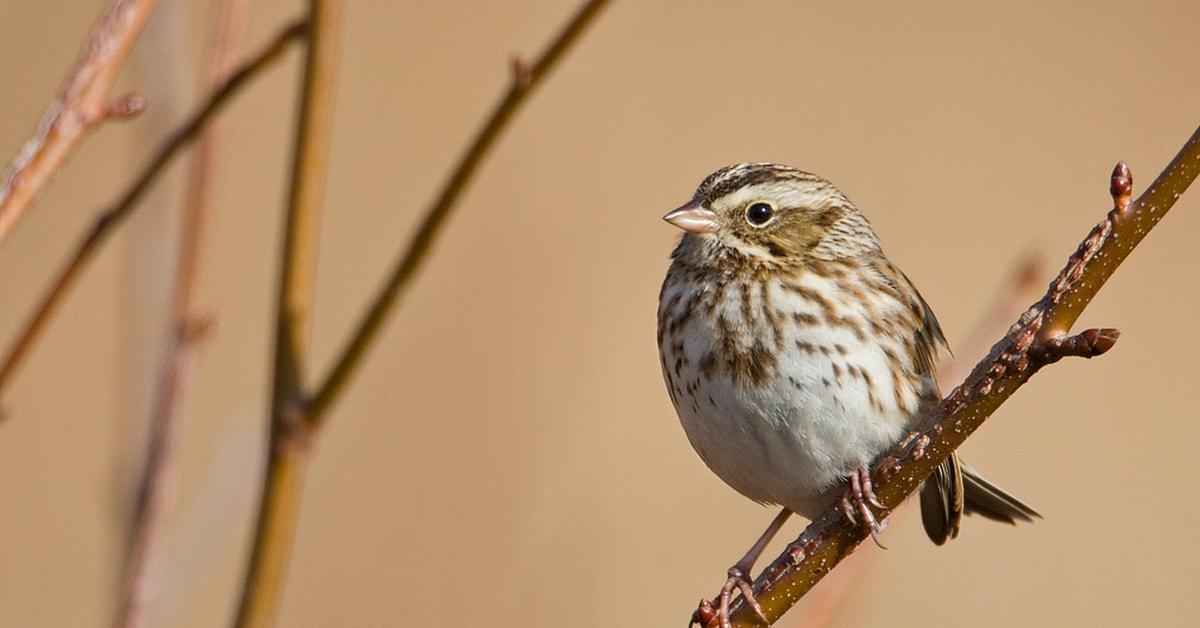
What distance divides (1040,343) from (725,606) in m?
0.97

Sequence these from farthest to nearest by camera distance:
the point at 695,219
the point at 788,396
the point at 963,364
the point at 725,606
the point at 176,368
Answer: the point at 695,219, the point at 788,396, the point at 963,364, the point at 725,606, the point at 176,368

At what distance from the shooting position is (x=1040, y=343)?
1.98 meters

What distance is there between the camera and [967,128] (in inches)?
335

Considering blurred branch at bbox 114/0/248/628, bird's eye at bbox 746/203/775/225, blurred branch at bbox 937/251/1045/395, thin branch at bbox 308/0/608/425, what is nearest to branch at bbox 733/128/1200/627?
blurred branch at bbox 937/251/1045/395

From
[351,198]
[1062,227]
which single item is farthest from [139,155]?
[1062,227]

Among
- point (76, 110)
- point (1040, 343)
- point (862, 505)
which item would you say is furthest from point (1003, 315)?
point (76, 110)

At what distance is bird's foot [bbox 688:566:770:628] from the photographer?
239cm

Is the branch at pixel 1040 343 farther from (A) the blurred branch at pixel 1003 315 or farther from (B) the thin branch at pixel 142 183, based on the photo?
(B) the thin branch at pixel 142 183

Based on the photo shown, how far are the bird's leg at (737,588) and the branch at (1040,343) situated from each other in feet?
0.80

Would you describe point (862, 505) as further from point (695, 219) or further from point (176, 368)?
point (176, 368)

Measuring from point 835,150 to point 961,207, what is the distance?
30.5 inches

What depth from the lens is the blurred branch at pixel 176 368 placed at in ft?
7.86

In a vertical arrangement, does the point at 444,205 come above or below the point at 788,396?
below

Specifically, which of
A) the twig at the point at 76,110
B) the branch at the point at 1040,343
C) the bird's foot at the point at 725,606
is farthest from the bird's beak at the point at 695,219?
the twig at the point at 76,110
